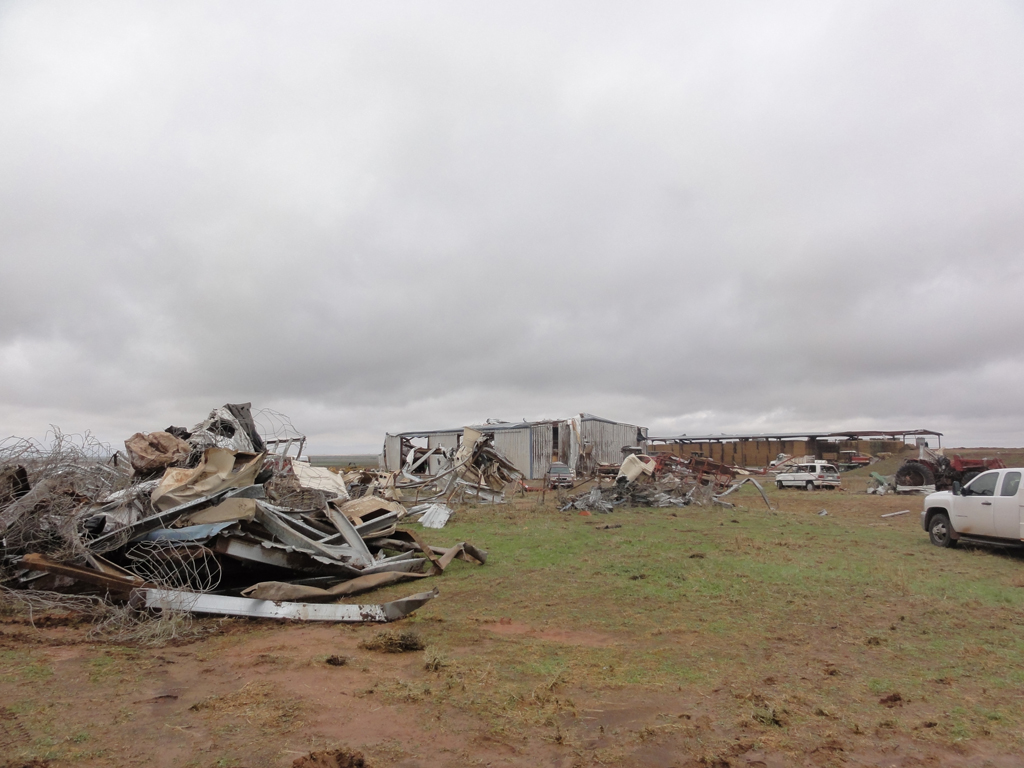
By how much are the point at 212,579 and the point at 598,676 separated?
5.44 m

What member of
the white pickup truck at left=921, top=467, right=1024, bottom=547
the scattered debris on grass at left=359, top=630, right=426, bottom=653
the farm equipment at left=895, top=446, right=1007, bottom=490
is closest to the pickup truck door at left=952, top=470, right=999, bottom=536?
the white pickup truck at left=921, top=467, right=1024, bottom=547

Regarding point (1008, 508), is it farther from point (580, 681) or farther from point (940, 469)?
point (940, 469)

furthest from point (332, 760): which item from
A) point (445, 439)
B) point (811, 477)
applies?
point (445, 439)

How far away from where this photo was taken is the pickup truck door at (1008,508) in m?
10.2

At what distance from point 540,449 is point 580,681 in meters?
31.7

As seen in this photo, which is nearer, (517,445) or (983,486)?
(983,486)

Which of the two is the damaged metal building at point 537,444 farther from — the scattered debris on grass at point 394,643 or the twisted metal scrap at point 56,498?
the scattered debris on grass at point 394,643

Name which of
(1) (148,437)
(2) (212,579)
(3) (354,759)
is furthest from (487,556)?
(3) (354,759)

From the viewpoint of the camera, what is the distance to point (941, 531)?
12.1 m

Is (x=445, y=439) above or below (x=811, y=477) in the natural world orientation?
above

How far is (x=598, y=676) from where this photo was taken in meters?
5.05

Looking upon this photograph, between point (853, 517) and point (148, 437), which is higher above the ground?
point (148, 437)

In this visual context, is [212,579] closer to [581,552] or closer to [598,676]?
[598,676]

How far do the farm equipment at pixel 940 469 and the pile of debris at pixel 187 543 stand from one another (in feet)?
76.2
